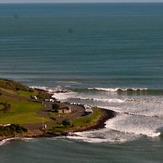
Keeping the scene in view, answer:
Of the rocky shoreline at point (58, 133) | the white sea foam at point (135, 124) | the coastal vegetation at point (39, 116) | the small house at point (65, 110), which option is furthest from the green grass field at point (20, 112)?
the white sea foam at point (135, 124)

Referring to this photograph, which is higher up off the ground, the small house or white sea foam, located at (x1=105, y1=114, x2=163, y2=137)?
the small house

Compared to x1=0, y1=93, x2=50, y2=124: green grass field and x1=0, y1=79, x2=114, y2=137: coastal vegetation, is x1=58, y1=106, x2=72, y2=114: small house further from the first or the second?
x1=0, y1=93, x2=50, y2=124: green grass field

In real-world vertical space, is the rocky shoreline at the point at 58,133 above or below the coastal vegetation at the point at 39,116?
below

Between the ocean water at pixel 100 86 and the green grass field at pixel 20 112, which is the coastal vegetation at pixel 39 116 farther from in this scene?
the ocean water at pixel 100 86

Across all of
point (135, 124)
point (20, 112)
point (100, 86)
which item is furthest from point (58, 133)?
point (100, 86)

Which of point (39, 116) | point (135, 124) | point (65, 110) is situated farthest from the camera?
point (65, 110)

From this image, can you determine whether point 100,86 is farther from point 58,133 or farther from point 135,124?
point 58,133

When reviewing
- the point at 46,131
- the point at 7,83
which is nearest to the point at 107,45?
the point at 7,83

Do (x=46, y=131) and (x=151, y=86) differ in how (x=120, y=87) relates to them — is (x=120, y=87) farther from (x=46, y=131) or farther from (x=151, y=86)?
(x=46, y=131)

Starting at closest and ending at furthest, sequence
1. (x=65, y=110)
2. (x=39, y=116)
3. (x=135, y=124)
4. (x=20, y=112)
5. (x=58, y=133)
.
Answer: (x=58, y=133) < (x=135, y=124) < (x=39, y=116) < (x=20, y=112) < (x=65, y=110)

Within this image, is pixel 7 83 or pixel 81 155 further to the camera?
pixel 7 83

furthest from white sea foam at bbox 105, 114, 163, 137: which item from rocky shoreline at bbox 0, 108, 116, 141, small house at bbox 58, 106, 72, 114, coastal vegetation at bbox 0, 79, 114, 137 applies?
small house at bbox 58, 106, 72, 114
